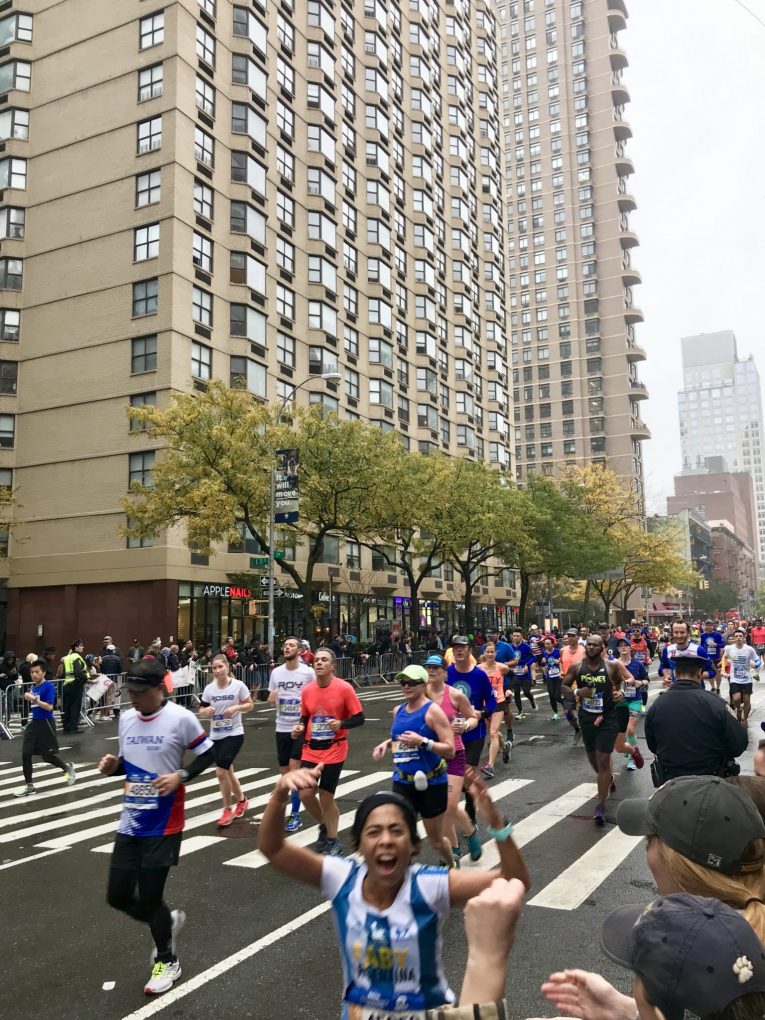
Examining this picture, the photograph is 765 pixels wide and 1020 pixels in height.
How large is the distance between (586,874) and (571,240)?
10364 cm

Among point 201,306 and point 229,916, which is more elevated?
point 201,306

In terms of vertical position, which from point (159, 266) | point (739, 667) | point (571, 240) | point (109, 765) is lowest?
point (739, 667)

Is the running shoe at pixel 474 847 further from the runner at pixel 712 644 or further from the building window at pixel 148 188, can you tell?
the building window at pixel 148 188

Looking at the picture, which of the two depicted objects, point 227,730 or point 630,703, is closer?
point 227,730

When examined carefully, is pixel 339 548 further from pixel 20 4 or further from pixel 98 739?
pixel 20 4

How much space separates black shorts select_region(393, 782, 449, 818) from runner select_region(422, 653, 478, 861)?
33 cm

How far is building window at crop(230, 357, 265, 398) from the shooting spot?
37.6 meters

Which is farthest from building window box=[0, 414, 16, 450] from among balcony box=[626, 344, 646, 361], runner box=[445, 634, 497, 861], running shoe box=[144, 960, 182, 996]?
balcony box=[626, 344, 646, 361]

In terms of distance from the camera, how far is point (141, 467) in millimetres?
34250

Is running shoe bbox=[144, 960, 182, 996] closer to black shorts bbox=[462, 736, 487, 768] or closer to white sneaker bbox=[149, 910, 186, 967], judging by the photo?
white sneaker bbox=[149, 910, 186, 967]

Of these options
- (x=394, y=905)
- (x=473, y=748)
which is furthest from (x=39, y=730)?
(x=394, y=905)

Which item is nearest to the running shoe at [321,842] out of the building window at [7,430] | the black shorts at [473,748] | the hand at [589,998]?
the black shorts at [473,748]

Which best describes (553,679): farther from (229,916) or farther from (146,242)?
(146,242)

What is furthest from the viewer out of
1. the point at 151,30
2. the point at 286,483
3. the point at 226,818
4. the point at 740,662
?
the point at 151,30
